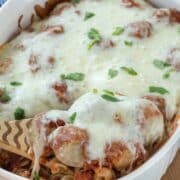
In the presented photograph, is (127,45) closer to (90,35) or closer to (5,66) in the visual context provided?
(90,35)

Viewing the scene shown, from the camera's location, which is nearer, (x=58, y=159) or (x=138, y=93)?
(x=58, y=159)

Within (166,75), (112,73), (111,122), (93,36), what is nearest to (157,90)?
(166,75)

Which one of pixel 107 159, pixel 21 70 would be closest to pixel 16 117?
pixel 21 70

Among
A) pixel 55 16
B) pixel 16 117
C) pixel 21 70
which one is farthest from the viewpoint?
pixel 55 16

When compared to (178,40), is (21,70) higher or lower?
higher

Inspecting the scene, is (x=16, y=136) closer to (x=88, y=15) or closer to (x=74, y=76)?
(x=74, y=76)

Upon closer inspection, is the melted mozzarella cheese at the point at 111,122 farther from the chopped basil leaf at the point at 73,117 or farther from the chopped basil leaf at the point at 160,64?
the chopped basil leaf at the point at 160,64
